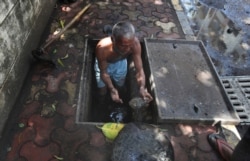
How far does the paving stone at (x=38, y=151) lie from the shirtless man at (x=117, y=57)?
1046 millimetres

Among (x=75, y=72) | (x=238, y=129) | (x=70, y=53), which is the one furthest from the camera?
(x=70, y=53)

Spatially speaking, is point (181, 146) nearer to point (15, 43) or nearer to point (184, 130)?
point (184, 130)

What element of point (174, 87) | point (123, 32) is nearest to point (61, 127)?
point (123, 32)

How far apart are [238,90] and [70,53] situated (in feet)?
9.46

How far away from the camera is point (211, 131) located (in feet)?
10.8

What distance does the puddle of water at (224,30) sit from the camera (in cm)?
459

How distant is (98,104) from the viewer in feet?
14.0

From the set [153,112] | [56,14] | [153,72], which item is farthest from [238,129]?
[56,14]

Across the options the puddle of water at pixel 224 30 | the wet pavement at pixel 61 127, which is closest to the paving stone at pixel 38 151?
the wet pavement at pixel 61 127

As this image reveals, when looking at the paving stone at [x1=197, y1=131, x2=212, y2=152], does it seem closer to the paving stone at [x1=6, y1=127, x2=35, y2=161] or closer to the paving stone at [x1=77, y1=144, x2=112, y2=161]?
the paving stone at [x1=77, y1=144, x2=112, y2=161]

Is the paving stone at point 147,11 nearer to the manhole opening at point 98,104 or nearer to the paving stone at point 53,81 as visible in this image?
the manhole opening at point 98,104

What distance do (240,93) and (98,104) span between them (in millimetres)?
2389

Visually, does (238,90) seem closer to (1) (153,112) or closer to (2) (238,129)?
(2) (238,129)

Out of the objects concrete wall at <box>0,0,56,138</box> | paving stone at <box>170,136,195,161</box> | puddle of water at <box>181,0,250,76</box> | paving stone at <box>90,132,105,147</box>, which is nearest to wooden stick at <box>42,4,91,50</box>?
concrete wall at <box>0,0,56,138</box>
